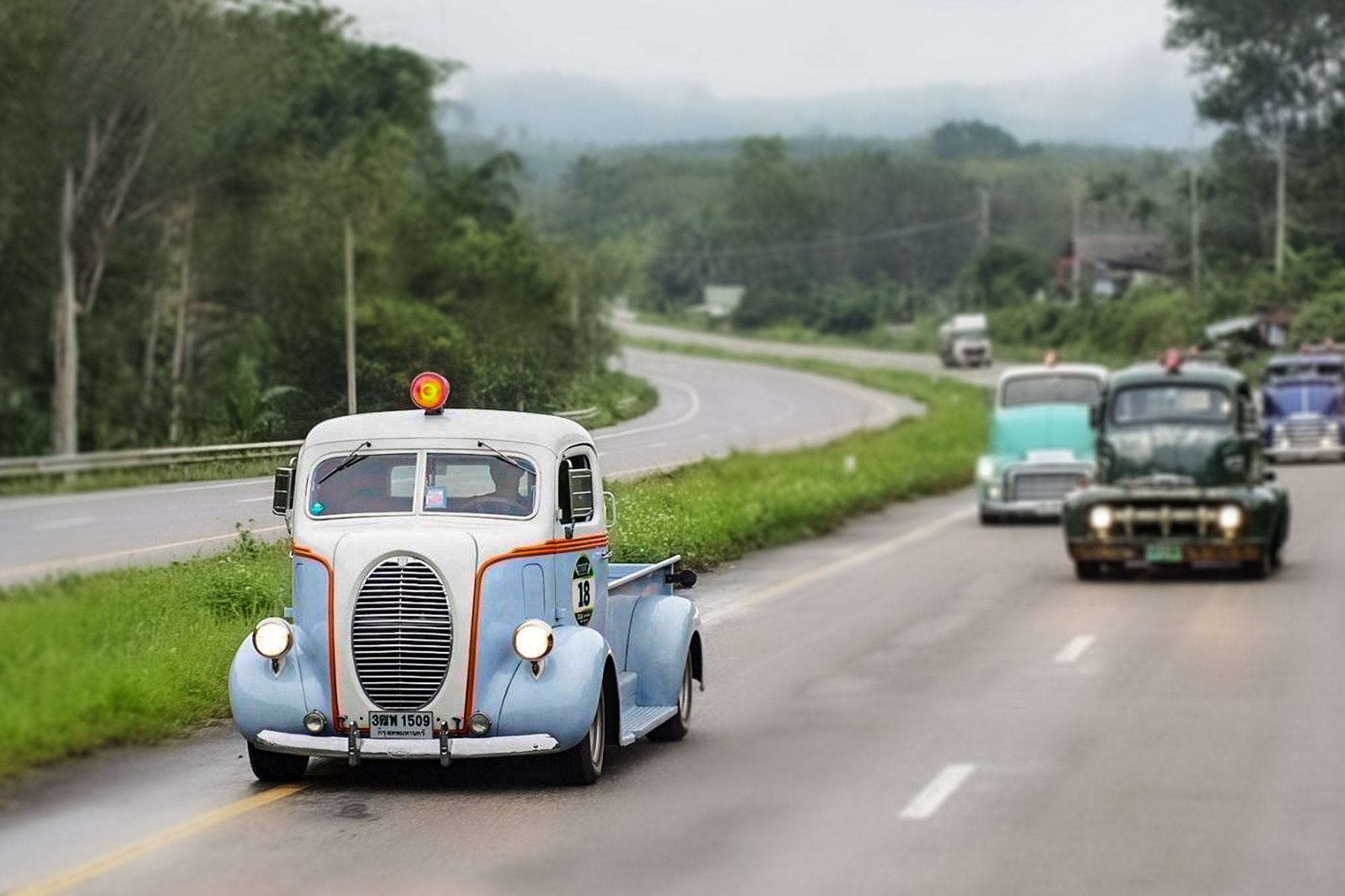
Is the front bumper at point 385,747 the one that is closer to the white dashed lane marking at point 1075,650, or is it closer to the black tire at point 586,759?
the black tire at point 586,759

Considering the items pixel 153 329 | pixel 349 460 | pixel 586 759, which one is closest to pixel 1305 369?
pixel 153 329

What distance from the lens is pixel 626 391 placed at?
9242 mm

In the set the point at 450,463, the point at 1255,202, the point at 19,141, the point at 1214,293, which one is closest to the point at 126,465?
the point at 450,463

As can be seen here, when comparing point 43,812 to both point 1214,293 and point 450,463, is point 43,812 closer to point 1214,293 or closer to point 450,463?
point 450,463

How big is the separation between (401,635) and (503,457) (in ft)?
3.02

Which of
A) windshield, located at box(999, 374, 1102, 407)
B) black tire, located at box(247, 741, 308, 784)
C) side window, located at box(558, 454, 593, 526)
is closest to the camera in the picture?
black tire, located at box(247, 741, 308, 784)

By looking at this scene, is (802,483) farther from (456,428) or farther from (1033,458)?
(456,428)

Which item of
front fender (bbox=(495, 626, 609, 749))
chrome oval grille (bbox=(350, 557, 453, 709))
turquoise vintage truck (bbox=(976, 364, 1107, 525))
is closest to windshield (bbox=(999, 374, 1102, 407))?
turquoise vintage truck (bbox=(976, 364, 1107, 525))

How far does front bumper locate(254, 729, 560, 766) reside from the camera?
25.0 feet

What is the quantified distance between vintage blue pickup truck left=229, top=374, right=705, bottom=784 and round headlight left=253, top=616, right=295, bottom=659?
0.5 inches

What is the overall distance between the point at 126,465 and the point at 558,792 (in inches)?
126

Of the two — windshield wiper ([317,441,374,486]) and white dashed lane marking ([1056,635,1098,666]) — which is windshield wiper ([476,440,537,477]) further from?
white dashed lane marking ([1056,635,1098,666])

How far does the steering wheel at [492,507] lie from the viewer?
867cm

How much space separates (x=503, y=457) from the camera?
335 inches
